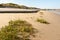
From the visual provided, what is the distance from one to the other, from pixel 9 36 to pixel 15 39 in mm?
218

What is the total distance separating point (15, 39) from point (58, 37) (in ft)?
6.08

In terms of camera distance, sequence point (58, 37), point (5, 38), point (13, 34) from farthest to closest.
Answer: point (58, 37) → point (13, 34) → point (5, 38)

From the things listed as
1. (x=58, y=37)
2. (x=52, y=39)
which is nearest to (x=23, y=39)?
(x=52, y=39)

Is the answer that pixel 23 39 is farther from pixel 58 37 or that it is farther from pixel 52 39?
→ pixel 58 37

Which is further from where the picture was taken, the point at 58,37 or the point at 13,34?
the point at 58,37

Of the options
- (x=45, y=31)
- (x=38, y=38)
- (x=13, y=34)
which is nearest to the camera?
(x=13, y=34)

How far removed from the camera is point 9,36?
5.02m

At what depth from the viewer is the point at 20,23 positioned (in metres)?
7.09

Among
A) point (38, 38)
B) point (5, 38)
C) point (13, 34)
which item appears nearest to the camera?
point (5, 38)

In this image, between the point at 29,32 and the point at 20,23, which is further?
the point at 20,23

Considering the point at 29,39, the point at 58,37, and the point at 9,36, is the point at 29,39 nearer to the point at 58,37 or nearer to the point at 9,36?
the point at 9,36

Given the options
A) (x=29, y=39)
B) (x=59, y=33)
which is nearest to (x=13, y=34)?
(x=29, y=39)

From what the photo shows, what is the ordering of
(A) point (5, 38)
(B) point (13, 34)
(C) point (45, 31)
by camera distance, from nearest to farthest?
1. (A) point (5, 38)
2. (B) point (13, 34)
3. (C) point (45, 31)

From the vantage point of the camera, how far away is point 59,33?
6.74 meters
